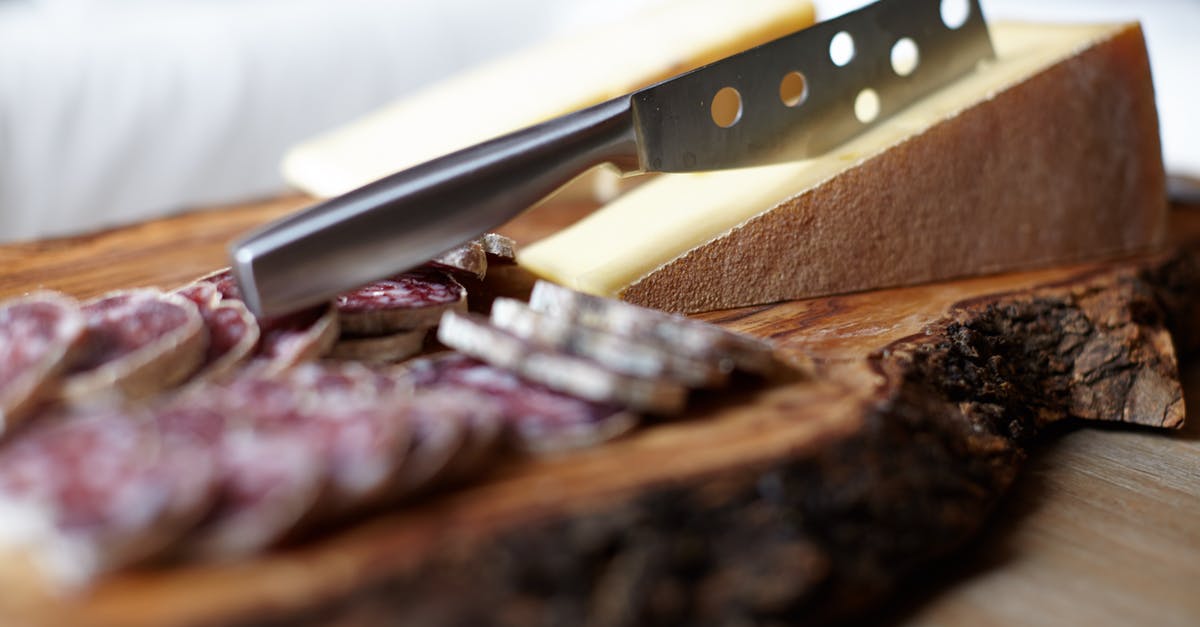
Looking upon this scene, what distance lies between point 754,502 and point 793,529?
42 millimetres

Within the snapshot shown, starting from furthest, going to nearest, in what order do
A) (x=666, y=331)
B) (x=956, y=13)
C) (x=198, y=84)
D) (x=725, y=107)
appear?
(x=198, y=84) < (x=725, y=107) < (x=956, y=13) < (x=666, y=331)

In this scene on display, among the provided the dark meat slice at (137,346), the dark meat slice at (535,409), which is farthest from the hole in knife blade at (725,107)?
the dark meat slice at (137,346)

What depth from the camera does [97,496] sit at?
2.39 feet

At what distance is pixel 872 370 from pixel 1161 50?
2.22m

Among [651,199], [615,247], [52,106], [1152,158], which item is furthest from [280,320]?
[52,106]

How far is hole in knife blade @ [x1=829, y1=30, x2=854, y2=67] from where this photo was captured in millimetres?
1468

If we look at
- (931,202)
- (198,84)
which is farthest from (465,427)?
(198,84)

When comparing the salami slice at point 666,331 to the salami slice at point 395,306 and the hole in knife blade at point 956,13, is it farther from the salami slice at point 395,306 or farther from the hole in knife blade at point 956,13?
the hole in knife blade at point 956,13

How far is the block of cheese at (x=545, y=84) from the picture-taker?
1.79 meters

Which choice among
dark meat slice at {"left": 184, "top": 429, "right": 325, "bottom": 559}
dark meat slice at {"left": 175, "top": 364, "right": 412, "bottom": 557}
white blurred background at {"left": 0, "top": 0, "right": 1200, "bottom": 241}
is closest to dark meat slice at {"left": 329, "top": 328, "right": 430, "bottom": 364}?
dark meat slice at {"left": 175, "top": 364, "right": 412, "bottom": 557}

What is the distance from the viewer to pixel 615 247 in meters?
1.42

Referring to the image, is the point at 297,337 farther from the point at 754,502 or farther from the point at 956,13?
the point at 956,13

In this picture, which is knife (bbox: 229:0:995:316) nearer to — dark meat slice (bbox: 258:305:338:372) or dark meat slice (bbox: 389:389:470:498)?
dark meat slice (bbox: 258:305:338:372)

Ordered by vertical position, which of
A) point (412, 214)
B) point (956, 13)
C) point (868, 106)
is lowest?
point (412, 214)
